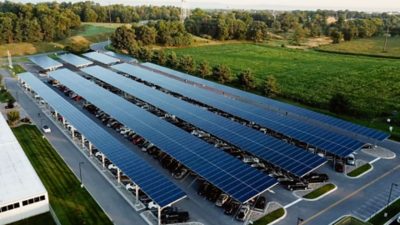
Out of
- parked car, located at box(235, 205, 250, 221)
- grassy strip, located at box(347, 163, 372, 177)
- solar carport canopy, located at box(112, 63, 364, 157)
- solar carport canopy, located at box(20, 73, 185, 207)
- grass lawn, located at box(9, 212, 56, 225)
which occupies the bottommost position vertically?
grass lawn, located at box(9, 212, 56, 225)

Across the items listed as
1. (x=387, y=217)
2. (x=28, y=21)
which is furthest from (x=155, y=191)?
(x=28, y=21)

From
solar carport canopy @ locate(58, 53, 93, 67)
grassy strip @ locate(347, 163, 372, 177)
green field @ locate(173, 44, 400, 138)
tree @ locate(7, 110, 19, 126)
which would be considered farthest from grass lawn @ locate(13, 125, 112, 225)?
green field @ locate(173, 44, 400, 138)

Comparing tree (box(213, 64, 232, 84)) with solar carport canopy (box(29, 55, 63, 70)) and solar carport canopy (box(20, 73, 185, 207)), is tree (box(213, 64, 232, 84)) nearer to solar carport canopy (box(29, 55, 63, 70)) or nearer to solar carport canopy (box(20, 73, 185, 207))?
solar carport canopy (box(20, 73, 185, 207))

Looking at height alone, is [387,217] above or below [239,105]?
below

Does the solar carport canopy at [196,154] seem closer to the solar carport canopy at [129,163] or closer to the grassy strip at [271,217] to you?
the grassy strip at [271,217]

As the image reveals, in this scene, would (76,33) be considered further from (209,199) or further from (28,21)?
(209,199)

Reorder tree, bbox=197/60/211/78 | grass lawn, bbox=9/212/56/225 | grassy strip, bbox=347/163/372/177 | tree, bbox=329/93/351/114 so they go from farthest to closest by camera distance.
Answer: tree, bbox=197/60/211/78 < tree, bbox=329/93/351/114 < grassy strip, bbox=347/163/372/177 < grass lawn, bbox=9/212/56/225

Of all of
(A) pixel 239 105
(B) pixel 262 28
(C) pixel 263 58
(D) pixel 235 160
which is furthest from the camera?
(B) pixel 262 28
